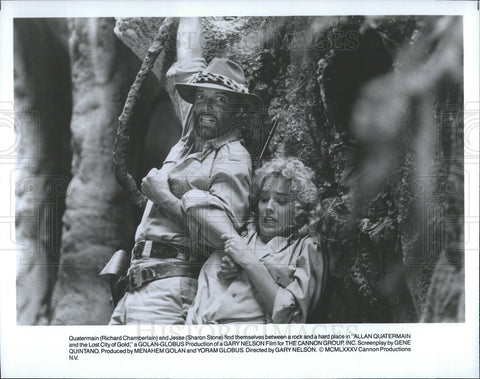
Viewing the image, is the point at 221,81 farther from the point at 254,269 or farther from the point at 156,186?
the point at 254,269

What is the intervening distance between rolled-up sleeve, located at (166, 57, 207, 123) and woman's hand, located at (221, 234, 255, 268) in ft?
2.95

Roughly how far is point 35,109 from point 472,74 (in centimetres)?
305

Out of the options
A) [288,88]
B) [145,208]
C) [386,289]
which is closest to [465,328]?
[386,289]

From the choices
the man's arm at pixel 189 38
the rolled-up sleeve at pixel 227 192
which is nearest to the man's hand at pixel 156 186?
the rolled-up sleeve at pixel 227 192

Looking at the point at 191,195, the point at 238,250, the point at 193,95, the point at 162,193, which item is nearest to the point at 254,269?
the point at 238,250

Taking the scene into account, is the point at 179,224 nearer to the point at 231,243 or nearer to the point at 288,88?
the point at 231,243

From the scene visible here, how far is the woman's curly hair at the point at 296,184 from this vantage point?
4.18m

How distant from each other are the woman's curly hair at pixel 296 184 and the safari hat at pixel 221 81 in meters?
0.44

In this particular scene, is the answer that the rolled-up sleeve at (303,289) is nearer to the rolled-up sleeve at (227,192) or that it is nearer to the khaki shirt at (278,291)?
the khaki shirt at (278,291)

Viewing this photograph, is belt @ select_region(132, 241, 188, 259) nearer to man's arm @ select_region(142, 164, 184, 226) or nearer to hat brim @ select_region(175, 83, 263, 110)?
man's arm @ select_region(142, 164, 184, 226)

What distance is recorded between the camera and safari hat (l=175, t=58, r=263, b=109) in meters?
4.20

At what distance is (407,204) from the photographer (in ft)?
13.8

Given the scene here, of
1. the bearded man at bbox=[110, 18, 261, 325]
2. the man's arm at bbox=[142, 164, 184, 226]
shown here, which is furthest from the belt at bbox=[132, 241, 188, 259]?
the man's arm at bbox=[142, 164, 184, 226]

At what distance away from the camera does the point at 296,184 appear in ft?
13.8
